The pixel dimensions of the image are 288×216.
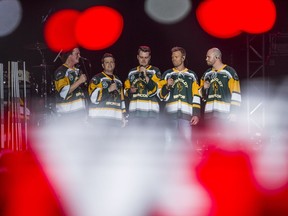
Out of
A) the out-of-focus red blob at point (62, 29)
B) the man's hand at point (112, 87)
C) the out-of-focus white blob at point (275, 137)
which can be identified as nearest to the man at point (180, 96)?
the man's hand at point (112, 87)

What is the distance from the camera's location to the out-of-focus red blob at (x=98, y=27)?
9.81m

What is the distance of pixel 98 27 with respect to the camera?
32.3 feet

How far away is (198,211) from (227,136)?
4092mm

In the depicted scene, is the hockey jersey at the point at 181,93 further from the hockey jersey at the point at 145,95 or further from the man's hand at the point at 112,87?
the man's hand at the point at 112,87

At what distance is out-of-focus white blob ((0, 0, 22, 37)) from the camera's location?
9.79m

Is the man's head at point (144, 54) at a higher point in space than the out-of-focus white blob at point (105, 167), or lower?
higher

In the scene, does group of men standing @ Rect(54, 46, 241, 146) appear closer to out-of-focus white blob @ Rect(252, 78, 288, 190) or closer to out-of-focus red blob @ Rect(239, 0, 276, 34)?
out-of-focus white blob @ Rect(252, 78, 288, 190)

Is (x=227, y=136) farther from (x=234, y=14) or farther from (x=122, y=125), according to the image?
(x=234, y=14)

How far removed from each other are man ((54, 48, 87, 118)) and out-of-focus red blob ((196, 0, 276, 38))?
10.6ft

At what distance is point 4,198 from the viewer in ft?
14.3

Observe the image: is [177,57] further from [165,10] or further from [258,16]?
[258,16]

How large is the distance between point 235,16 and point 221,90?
253 centimetres

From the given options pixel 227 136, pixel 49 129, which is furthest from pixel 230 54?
pixel 49 129

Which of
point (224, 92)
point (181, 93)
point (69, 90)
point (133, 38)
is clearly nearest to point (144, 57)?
point (181, 93)
